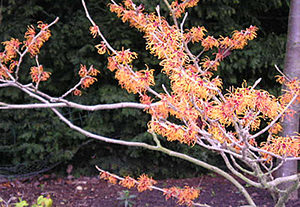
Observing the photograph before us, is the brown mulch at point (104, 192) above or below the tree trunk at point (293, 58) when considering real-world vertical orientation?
below

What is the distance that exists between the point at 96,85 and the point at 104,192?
1.68m

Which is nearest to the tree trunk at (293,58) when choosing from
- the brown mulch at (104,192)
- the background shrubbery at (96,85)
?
the brown mulch at (104,192)

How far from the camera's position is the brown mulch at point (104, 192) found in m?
3.65

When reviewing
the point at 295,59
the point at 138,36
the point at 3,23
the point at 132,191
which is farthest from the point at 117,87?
the point at 295,59

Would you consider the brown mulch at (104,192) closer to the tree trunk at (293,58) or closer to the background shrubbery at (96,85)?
the background shrubbery at (96,85)

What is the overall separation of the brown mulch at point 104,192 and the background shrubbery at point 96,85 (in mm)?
234

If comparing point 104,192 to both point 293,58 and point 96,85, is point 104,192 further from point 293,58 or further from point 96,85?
point 293,58

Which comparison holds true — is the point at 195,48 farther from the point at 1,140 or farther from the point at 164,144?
the point at 1,140

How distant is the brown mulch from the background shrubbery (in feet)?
0.77

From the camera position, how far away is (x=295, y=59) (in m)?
3.37

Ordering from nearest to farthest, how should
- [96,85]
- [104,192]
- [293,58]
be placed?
[293,58], [104,192], [96,85]

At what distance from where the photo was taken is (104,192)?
164 inches

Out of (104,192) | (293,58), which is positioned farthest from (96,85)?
(293,58)

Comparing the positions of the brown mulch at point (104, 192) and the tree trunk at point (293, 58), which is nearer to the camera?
the tree trunk at point (293, 58)
